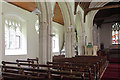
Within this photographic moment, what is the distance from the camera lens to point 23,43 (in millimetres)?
10664

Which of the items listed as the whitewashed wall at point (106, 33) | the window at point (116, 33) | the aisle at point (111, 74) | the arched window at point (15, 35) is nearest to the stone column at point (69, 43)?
the aisle at point (111, 74)

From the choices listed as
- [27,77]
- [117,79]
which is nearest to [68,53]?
[117,79]

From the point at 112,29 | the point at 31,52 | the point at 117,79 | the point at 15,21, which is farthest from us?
the point at 112,29

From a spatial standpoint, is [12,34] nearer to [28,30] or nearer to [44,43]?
[28,30]

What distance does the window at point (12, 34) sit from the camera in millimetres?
9586

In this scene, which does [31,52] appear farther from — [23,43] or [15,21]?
[15,21]

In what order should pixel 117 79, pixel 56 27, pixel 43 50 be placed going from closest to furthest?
pixel 117 79
pixel 43 50
pixel 56 27

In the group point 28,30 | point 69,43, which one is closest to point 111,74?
point 69,43

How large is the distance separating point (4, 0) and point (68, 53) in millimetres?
5572

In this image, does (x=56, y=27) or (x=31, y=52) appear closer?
(x=31, y=52)

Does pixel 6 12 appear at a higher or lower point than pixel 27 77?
higher

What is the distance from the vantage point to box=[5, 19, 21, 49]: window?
31.4 ft

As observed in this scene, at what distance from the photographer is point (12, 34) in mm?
10070

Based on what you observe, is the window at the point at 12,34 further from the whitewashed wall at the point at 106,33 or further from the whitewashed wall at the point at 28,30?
the whitewashed wall at the point at 106,33
